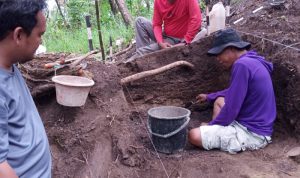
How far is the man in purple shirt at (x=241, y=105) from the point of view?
347 cm

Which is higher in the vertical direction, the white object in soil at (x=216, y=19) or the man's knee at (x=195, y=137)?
the white object in soil at (x=216, y=19)

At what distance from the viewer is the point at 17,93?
139 centimetres

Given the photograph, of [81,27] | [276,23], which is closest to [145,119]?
[276,23]

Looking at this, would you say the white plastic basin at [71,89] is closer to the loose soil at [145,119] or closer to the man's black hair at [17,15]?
the loose soil at [145,119]

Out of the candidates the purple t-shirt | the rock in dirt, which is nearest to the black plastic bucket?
the purple t-shirt

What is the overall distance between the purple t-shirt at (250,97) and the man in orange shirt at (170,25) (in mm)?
1800

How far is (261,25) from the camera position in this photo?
509cm

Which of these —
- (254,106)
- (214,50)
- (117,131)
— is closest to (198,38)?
(214,50)

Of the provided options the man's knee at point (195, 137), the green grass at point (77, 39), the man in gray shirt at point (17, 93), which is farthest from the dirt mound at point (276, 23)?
the man in gray shirt at point (17, 93)

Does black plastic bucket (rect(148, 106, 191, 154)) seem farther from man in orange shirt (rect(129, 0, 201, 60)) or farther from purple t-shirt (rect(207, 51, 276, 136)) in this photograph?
man in orange shirt (rect(129, 0, 201, 60))

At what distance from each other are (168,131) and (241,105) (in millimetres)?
804

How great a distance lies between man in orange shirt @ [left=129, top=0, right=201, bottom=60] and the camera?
17.3 ft

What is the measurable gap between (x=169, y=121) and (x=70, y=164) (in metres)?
1.08

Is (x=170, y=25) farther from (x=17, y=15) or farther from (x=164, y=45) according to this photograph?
(x=17, y=15)
